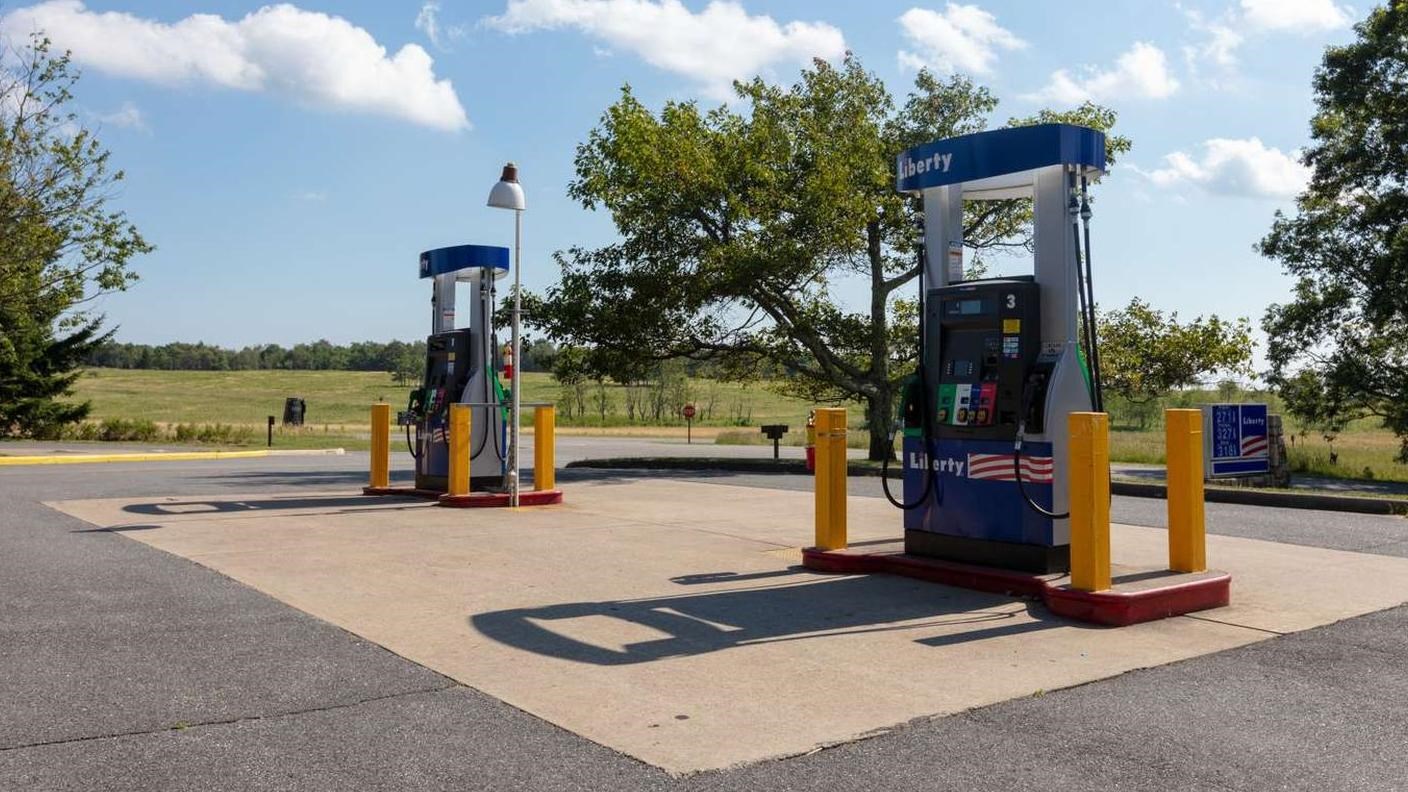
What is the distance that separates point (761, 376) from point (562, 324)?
5.51 metres

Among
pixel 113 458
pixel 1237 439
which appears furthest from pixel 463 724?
pixel 113 458

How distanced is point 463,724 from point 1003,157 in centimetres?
541

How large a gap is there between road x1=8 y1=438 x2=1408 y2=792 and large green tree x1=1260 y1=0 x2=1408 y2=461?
76.9ft

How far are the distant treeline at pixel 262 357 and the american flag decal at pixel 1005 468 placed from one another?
123 meters

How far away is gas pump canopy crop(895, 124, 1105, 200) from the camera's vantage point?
7559 mm

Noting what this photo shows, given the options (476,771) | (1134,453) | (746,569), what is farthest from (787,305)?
(476,771)

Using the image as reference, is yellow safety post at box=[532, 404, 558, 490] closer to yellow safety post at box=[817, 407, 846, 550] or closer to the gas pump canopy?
yellow safety post at box=[817, 407, 846, 550]

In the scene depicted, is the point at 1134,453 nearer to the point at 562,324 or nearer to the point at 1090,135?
the point at 562,324

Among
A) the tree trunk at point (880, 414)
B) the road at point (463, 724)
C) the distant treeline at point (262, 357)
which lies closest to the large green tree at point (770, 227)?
the tree trunk at point (880, 414)

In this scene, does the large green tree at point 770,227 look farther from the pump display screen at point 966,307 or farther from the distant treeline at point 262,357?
the distant treeline at point 262,357

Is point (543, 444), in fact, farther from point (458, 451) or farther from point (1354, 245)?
point (1354, 245)

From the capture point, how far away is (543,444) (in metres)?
13.3

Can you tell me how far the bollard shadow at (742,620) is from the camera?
610 centimetres

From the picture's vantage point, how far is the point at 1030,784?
13.0 feet
